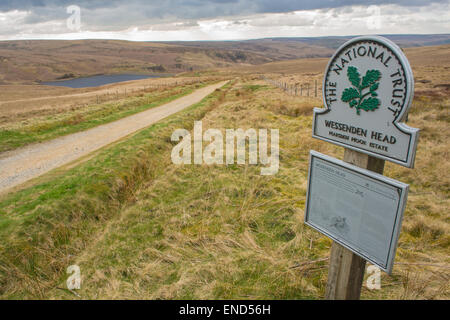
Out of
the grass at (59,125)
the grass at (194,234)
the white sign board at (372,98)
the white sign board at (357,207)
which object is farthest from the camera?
the grass at (59,125)

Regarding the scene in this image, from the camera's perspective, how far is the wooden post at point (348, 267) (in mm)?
3029

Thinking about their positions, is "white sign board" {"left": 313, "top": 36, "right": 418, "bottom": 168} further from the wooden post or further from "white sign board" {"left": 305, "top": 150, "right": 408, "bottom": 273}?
"white sign board" {"left": 305, "top": 150, "right": 408, "bottom": 273}

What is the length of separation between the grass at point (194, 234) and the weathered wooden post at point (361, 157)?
1392mm

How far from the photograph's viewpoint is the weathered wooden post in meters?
2.61

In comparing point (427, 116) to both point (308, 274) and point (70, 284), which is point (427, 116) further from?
point (70, 284)

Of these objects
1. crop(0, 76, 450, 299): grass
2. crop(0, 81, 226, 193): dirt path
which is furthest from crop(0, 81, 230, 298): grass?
crop(0, 81, 226, 193): dirt path

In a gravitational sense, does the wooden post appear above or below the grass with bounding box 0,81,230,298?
above

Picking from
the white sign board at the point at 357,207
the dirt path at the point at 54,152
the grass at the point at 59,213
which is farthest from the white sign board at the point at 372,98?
the dirt path at the point at 54,152

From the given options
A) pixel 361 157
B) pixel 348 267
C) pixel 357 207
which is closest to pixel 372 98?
pixel 361 157

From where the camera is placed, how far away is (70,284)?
514 cm

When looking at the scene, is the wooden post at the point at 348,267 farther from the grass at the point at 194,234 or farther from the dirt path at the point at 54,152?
the dirt path at the point at 54,152

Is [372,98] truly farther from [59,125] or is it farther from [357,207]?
[59,125]

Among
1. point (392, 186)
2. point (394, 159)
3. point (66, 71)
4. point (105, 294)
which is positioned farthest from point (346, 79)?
point (66, 71)

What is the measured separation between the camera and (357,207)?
3051 mm
